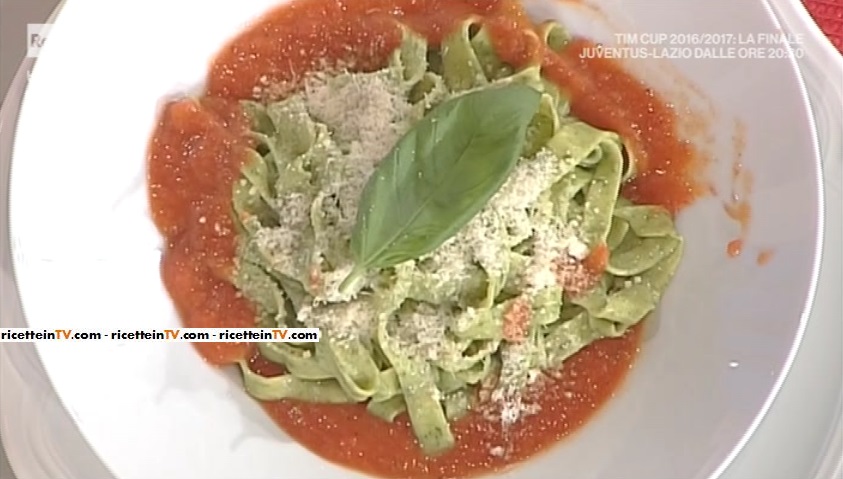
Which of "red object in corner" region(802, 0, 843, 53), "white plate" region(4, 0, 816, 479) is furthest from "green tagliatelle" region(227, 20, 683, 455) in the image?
"red object in corner" region(802, 0, 843, 53)

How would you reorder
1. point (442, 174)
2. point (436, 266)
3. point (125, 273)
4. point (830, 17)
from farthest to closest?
1. point (830, 17)
2. point (125, 273)
3. point (436, 266)
4. point (442, 174)

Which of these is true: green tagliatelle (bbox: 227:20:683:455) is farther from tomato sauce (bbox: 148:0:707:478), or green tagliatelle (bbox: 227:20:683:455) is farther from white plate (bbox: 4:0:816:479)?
white plate (bbox: 4:0:816:479)

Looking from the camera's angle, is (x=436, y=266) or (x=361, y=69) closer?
(x=436, y=266)

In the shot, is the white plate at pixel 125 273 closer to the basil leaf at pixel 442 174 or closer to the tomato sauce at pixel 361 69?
the tomato sauce at pixel 361 69

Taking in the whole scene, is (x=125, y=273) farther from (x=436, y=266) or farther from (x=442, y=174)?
(x=442, y=174)

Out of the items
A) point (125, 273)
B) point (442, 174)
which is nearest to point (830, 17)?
point (442, 174)

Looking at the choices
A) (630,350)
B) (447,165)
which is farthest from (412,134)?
(630,350)

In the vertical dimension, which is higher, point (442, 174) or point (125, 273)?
point (442, 174)
